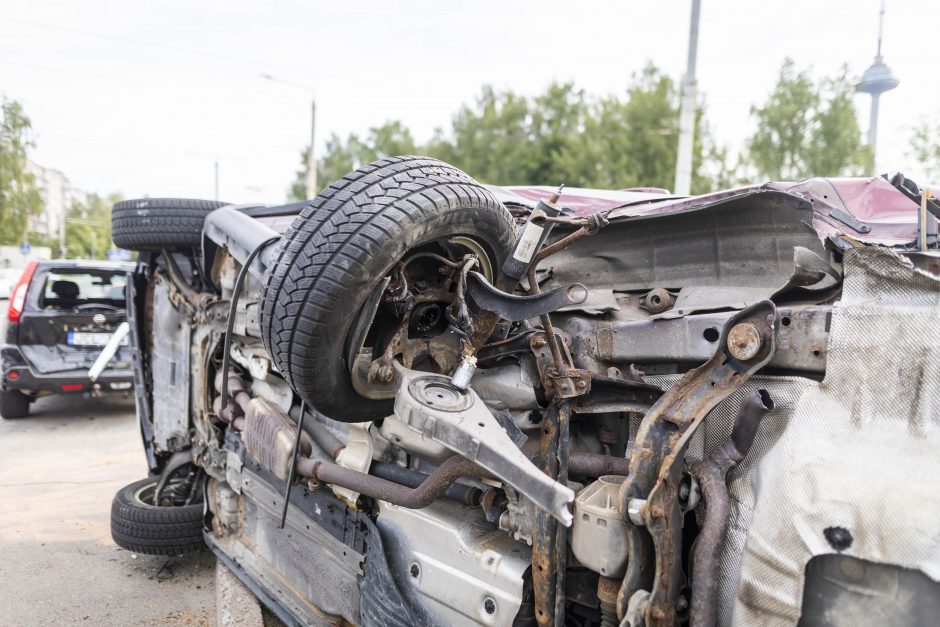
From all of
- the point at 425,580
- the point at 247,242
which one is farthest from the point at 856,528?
the point at 247,242

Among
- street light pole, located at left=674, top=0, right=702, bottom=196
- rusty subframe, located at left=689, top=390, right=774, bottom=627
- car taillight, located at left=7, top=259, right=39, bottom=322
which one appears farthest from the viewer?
street light pole, located at left=674, top=0, right=702, bottom=196

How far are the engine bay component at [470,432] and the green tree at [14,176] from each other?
27986 millimetres

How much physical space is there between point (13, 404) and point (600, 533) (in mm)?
7385

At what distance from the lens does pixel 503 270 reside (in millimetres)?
1936

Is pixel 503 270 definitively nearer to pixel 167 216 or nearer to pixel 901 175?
pixel 901 175

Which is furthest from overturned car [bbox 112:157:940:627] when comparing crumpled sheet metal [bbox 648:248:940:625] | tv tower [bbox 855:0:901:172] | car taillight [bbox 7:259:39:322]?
tv tower [bbox 855:0:901:172]

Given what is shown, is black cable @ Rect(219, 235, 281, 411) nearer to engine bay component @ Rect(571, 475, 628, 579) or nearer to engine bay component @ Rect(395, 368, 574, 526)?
engine bay component @ Rect(395, 368, 574, 526)

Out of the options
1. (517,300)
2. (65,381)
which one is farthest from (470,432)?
(65,381)

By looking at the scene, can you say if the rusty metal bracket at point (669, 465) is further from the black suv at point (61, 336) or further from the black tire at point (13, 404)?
the black tire at point (13, 404)

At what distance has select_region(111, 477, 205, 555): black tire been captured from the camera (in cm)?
341

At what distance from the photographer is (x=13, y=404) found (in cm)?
694

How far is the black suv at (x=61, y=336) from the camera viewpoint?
6.53 meters

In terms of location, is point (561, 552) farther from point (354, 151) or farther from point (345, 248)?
point (354, 151)

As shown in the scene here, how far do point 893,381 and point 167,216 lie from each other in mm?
3409
